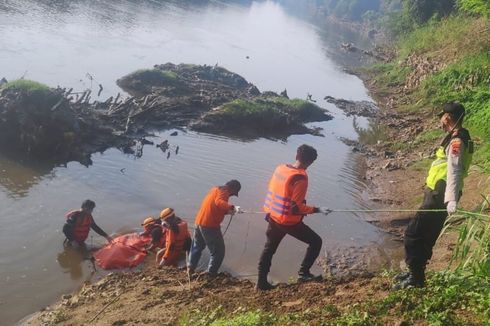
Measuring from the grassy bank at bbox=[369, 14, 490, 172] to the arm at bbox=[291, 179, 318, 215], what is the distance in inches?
213

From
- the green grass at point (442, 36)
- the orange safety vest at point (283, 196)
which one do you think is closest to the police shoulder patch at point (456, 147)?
the orange safety vest at point (283, 196)

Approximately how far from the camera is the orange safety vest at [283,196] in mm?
5984

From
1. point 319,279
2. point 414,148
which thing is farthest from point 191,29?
point 319,279

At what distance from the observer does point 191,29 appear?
45844 millimetres

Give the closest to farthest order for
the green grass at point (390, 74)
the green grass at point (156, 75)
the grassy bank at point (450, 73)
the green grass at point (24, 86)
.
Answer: the green grass at point (24, 86), the grassy bank at point (450, 73), the green grass at point (156, 75), the green grass at point (390, 74)

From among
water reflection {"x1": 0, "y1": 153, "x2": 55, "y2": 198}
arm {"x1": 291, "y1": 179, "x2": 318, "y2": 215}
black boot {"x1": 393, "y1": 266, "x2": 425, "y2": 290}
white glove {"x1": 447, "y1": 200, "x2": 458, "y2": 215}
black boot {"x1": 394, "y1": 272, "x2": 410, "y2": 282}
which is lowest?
water reflection {"x1": 0, "y1": 153, "x2": 55, "y2": 198}

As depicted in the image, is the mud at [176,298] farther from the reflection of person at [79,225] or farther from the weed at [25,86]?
the weed at [25,86]

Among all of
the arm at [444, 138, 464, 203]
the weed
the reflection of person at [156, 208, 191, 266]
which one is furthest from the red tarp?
the weed

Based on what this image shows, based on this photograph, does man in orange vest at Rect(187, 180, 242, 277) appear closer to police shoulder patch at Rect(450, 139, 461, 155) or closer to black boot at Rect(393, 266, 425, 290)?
black boot at Rect(393, 266, 425, 290)

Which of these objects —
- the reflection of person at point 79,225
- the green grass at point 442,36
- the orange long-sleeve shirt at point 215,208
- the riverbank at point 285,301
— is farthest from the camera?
the green grass at point 442,36

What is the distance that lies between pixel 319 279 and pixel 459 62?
53.8 feet

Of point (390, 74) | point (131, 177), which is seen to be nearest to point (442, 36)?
point (390, 74)

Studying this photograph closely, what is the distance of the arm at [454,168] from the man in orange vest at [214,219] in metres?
3.27

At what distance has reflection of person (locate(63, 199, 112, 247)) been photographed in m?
8.74
